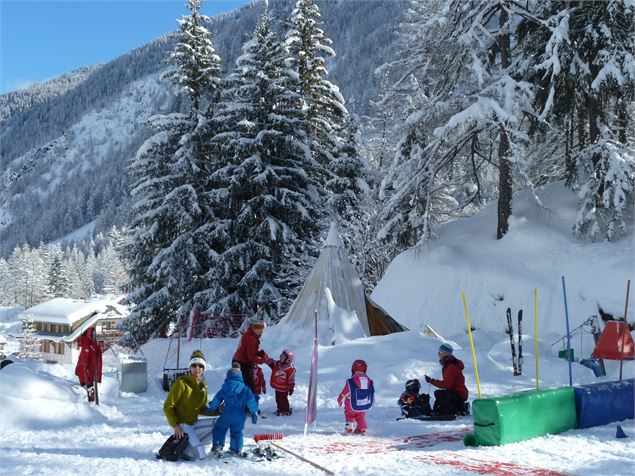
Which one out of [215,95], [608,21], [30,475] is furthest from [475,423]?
[215,95]

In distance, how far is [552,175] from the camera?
69.8 ft

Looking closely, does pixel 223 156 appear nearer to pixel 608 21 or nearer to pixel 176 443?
pixel 608 21

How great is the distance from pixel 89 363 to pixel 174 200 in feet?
49.1

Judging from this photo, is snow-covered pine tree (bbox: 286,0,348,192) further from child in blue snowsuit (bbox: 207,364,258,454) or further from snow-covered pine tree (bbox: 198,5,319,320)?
child in blue snowsuit (bbox: 207,364,258,454)

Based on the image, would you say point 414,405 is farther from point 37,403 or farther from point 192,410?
point 37,403

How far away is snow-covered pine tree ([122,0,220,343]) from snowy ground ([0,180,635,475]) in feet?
12.4

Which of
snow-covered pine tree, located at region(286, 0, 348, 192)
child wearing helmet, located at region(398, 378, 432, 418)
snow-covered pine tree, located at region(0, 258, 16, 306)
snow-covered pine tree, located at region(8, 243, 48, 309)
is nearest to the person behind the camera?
child wearing helmet, located at region(398, 378, 432, 418)

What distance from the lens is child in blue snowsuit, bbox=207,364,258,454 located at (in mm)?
6598

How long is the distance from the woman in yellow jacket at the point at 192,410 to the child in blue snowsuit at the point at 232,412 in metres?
0.12

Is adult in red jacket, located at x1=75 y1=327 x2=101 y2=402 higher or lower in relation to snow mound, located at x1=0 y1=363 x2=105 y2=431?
higher

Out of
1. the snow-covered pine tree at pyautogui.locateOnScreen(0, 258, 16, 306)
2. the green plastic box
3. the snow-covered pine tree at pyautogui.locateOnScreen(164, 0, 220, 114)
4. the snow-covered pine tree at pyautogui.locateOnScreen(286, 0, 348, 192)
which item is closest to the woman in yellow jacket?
the green plastic box

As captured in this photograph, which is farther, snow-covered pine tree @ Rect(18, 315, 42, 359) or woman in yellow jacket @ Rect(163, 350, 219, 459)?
snow-covered pine tree @ Rect(18, 315, 42, 359)

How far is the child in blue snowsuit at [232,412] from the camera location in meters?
6.60

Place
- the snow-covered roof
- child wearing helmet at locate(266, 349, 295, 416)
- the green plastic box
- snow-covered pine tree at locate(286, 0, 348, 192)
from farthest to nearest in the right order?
the snow-covered roof < snow-covered pine tree at locate(286, 0, 348, 192) < child wearing helmet at locate(266, 349, 295, 416) < the green plastic box
